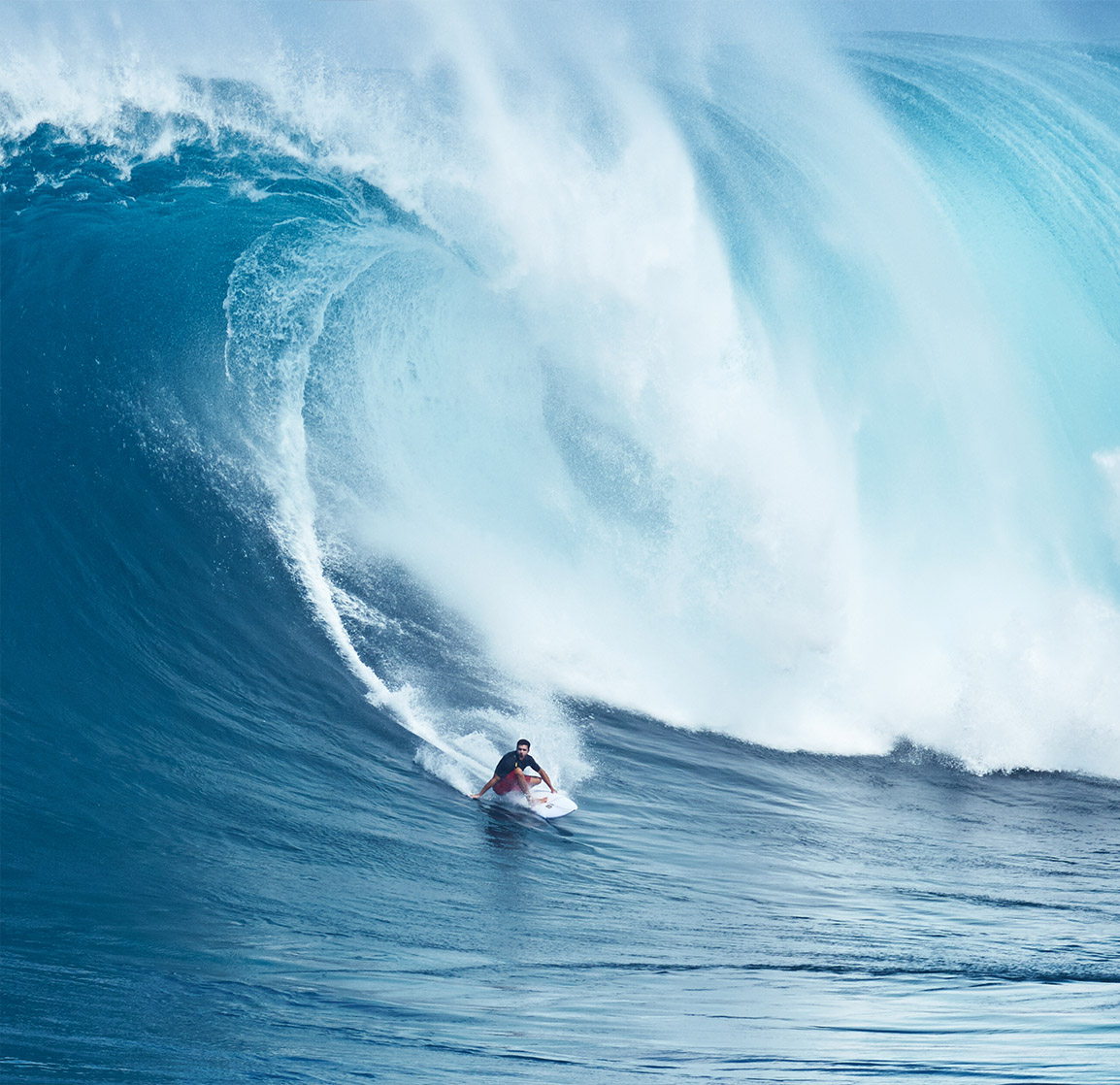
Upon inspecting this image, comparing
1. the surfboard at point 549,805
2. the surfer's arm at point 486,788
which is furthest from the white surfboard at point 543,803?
the surfer's arm at point 486,788

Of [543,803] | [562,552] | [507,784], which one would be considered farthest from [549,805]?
[562,552]

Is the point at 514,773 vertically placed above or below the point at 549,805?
above

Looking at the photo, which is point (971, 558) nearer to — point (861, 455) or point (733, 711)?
point (861, 455)

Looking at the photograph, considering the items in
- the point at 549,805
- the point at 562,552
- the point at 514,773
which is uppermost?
the point at 562,552

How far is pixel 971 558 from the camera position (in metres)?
12.2

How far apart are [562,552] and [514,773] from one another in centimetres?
399

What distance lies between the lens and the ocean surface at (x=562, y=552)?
5.47 metres

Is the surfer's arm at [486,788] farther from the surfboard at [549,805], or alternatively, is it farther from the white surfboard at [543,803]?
the surfboard at [549,805]

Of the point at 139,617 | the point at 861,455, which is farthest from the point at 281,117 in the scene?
the point at 861,455

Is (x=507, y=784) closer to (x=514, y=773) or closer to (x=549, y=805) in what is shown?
(x=514, y=773)

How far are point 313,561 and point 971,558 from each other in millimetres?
7505

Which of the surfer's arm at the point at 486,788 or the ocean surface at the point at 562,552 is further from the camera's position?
the surfer's arm at the point at 486,788

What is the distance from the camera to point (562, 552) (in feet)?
37.0

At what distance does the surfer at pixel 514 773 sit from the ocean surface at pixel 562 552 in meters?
0.17
